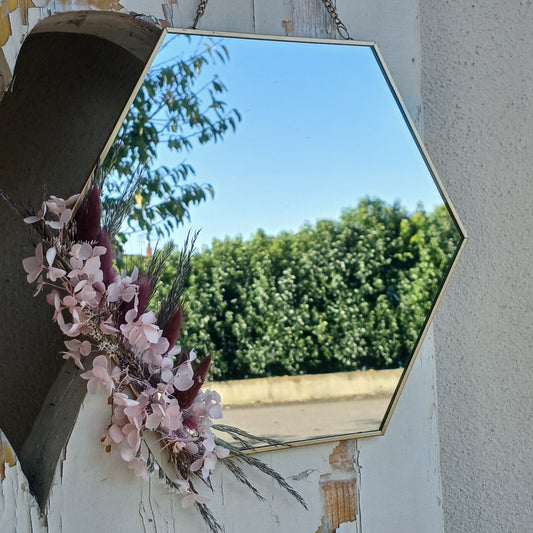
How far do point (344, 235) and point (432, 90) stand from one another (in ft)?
1.39

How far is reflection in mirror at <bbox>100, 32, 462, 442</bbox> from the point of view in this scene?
Result: 1086 millimetres

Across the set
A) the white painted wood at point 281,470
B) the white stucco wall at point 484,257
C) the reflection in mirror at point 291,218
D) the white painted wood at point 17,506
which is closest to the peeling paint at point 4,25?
the white painted wood at point 281,470

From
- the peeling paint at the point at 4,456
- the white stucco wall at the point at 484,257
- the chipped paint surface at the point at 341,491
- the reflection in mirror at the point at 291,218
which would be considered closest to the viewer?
the peeling paint at the point at 4,456

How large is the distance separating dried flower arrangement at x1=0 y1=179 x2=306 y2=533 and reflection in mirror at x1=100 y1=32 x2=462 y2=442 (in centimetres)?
4

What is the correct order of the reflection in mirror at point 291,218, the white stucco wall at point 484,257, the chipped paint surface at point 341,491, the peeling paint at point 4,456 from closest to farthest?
the peeling paint at point 4,456
the reflection in mirror at point 291,218
the chipped paint surface at point 341,491
the white stucco wall at point 484,257

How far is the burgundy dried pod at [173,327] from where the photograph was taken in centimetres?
105

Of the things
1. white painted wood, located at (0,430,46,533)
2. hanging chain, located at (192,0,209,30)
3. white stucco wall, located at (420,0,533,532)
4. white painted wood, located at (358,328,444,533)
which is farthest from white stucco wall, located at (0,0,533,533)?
white painted wood, located at (0,430,46,533)

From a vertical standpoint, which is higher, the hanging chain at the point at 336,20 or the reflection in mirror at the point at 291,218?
the hanging chain at the point at 336,20

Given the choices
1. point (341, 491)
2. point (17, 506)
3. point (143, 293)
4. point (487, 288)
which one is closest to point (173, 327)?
point (143, 293)

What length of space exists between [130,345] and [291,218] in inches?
13.4

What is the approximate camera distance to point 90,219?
39.1 inches

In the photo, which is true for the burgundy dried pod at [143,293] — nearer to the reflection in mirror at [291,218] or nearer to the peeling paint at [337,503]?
the reflection in mirror at [291,218]

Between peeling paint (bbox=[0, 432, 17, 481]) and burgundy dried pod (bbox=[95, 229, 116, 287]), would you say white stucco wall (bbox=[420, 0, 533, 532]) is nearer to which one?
burgundy dried pod (bbox=[95, 229, 116, 287])

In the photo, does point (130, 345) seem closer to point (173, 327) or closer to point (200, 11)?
point (173, 327)
